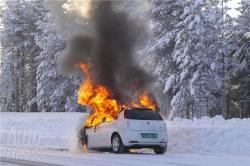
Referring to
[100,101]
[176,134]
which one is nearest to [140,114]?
[100,101]

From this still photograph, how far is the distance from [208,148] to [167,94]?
1017 inches

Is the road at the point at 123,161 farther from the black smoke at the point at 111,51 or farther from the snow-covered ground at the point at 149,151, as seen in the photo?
the black smoke at the point at 111,51

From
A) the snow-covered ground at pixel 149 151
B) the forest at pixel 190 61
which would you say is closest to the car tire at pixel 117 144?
the snow-covered ground at pixel 149 151

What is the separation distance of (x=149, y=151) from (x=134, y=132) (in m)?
2.37

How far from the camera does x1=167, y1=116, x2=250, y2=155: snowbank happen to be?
18.4 meters

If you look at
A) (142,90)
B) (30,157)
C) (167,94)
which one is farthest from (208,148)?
(167,94)

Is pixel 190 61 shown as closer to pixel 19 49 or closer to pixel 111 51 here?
pixel 111 51

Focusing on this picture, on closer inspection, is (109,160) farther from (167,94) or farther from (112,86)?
(167,94)

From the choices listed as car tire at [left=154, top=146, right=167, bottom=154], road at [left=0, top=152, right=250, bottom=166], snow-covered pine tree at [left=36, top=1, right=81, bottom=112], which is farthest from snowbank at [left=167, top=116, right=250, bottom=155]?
snow-covered pine tree at [left=36, top=1, right=81, bottom=112]

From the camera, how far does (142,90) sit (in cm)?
2194

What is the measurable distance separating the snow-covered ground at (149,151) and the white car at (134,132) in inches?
14.9

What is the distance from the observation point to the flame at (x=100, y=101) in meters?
19.4

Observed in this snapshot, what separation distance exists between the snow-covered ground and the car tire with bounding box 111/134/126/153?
337mm

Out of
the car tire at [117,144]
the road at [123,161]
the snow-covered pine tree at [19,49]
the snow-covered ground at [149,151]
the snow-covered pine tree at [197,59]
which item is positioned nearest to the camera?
the road at [123,161]
